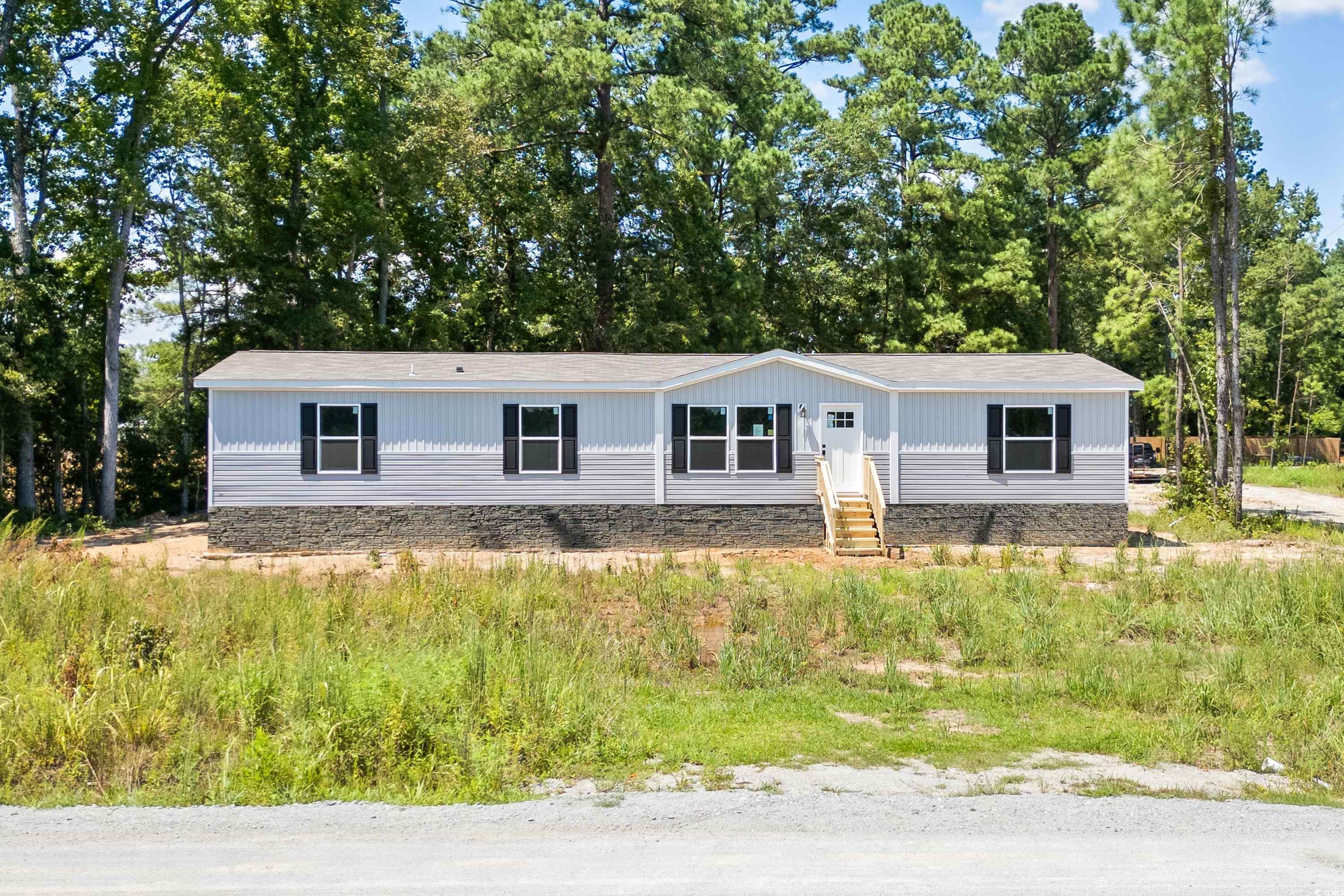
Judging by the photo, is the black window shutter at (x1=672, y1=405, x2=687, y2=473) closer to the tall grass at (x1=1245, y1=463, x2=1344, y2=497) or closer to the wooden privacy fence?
the tall grass at (x1=1245, y1=463, x2=1344, y2=497)

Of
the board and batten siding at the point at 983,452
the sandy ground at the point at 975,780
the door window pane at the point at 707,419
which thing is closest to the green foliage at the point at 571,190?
the board and batten siding at the point at 983,452

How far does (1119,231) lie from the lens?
24.1 meters

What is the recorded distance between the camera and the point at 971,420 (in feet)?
61.0

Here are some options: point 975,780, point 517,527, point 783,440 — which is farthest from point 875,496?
point 975,780

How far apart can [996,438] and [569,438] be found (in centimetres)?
842

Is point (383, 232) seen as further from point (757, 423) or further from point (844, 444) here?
point (844, 444)

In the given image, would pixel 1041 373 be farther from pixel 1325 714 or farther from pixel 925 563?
pixel 1325 714

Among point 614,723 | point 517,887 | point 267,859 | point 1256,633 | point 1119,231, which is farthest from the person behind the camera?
point 1119,231

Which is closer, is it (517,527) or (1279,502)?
(517,527)

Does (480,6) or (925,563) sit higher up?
(480,6)

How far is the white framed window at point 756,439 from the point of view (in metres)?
18.5

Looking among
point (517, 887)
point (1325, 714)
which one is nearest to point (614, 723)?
point (517, 887)

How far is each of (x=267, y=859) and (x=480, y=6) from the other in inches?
1160

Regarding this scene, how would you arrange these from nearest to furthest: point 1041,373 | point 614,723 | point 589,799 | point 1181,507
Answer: point 589,799 < point 614,723 < point 1041,373 < point 1181,507
